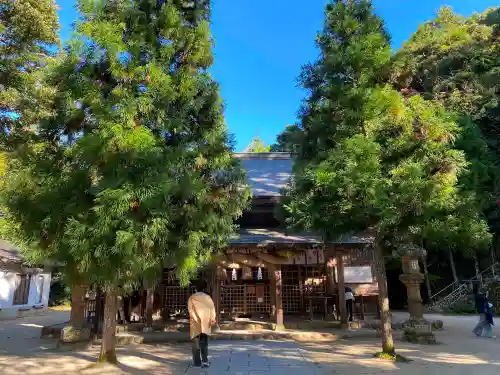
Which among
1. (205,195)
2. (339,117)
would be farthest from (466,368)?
(205,195)

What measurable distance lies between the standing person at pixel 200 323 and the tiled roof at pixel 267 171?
7.65 metres

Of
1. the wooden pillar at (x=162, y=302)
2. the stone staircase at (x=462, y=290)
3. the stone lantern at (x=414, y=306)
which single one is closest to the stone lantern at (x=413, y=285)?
the stone lantern at (x=414, y=306)

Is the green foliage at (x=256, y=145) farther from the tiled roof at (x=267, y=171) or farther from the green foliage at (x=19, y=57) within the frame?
the green foliage at (x=19, y=57)

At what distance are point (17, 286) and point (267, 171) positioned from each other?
48.5 ft

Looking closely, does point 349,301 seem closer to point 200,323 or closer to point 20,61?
point 200,323

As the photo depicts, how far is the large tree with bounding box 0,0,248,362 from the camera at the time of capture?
17.6 ft

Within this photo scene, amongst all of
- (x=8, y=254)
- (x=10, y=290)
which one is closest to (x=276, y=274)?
(x=8, y=254)

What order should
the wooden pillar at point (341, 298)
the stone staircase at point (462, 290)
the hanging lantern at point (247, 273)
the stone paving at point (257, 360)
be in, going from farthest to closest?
the stone staircase at point (462, 290), the hanging lantern at point (247, 273), the wooden pillar at point (341, 298), the stone paving at point (257, 360)

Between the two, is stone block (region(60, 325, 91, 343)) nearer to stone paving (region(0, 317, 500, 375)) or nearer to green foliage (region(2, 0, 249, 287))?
stone paving (region(0, 317, 500, 375))

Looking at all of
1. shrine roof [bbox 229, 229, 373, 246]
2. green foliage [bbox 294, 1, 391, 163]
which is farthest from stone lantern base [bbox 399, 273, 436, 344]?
green foliage [bbox 294, 1, 391, 163]

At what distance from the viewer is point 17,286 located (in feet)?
62.4

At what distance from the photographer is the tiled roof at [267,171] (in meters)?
14.8

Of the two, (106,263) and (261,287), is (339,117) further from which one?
(261,287)

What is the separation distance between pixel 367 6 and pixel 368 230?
477 cm
